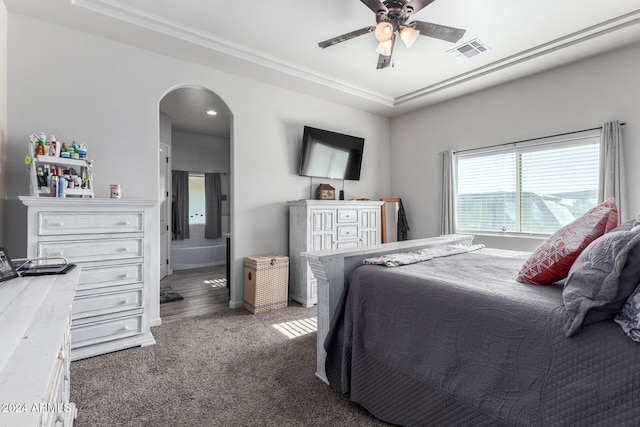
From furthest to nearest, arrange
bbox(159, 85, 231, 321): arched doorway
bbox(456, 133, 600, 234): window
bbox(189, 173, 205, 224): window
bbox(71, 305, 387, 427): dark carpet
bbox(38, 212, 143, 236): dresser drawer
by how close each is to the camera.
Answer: bbox(189, 173, 205, 224): window < bbox(159, 85, 231, 321): arched doorway < bbox(456, 133, 600, 234): window < bbox(38, 212, 143, 236): dresser drawer < bbox(71, 305, 387, 427): dark carpet

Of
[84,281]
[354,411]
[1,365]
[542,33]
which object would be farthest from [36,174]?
[542,33]

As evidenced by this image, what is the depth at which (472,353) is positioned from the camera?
119 centimetres

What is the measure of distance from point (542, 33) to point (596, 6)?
0.41 m

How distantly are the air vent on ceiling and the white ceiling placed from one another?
0.06m

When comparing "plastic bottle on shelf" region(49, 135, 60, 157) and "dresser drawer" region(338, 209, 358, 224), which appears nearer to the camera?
"plastic bottle on shelf" region(49, 135, 60, 157)

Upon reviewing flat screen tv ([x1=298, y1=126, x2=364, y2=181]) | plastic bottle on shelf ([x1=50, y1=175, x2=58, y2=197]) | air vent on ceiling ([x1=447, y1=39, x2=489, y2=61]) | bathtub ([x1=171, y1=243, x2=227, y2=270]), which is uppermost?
air vent on ceiling ([x1=447, y1=39, x2=489, y2=61])

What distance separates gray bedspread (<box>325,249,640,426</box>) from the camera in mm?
920

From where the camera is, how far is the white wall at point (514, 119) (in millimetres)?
2879

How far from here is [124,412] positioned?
5.34ft

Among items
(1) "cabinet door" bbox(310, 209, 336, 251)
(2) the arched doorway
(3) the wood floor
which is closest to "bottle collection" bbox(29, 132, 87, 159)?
(3) the wood floor

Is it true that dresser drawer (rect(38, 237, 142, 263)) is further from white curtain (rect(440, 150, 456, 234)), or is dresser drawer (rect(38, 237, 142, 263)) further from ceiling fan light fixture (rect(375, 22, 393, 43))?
white curtain (rect(440, 150, 456, 234))

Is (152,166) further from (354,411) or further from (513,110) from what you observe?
(513,110)

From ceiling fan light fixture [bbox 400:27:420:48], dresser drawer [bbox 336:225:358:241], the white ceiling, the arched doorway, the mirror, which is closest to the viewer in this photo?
ceiling fan light fixture [bbox 400:27:420:48]

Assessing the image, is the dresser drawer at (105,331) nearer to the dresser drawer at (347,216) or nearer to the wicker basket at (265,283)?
the wicker basket at (265,283)
